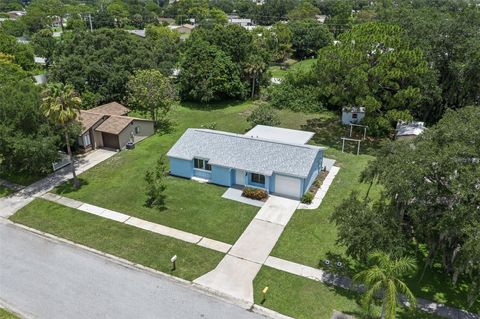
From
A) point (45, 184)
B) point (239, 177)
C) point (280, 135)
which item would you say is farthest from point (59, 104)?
point (280, 135)

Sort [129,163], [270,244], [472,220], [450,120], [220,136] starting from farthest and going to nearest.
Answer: [129,163]
[220,136]
[270,244]
[450,120]
[472,220]

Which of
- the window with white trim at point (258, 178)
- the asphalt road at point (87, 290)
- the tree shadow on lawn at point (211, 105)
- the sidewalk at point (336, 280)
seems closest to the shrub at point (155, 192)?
the asphalt road at point (87, 290)

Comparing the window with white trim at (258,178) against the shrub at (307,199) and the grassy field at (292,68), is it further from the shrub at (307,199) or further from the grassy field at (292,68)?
the grassy field at (292,68)

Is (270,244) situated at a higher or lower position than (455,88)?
lower

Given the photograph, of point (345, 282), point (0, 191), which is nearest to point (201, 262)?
point (345, 282)

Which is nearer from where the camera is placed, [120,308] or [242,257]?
[120,308]

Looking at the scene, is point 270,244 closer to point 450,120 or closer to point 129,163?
point 450,120

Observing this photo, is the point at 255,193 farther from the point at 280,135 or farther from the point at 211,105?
the point at 211,105
